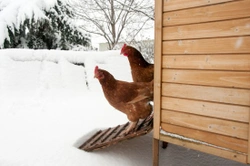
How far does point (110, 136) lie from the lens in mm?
2115

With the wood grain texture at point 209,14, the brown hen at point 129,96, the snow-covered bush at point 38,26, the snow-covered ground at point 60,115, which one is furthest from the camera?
the snow-covered bush at point 38,26

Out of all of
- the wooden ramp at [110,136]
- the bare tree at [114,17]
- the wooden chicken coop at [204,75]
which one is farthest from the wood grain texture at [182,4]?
the bare tree at [114,17]

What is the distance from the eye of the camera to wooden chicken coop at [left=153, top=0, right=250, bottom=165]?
131 cm

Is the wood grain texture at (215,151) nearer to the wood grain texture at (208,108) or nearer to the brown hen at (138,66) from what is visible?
the wood grain texture at (208,108)

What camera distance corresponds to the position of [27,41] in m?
4.80

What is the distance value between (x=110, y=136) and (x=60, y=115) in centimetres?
81

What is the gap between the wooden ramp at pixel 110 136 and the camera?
191 cm

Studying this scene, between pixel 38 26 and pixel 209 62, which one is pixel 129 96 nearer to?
pixel 209 62

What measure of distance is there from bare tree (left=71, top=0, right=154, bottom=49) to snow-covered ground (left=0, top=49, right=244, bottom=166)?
449 centimetres

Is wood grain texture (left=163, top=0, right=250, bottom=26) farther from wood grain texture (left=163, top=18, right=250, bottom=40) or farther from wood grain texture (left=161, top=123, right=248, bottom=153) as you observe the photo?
wood grain texture (left=161, top=123, right=248, bottom=153)

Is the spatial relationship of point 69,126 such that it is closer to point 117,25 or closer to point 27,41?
point 27,41

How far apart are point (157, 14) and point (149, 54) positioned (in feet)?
16.2

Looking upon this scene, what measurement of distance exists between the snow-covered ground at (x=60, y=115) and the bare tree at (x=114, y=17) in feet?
14.7

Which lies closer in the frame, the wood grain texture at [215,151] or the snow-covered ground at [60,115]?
the wood grain texture at [215,151]
